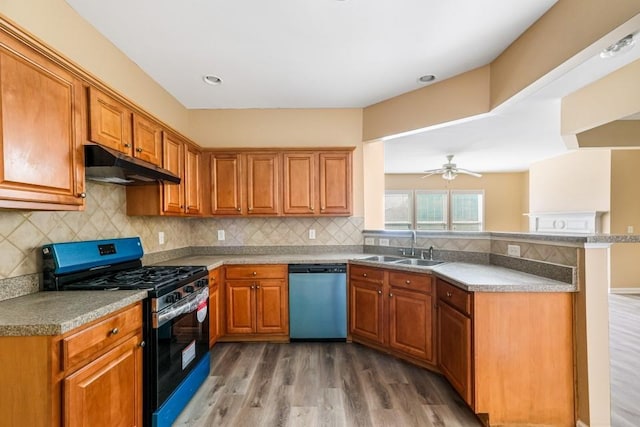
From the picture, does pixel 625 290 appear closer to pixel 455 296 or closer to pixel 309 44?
pixel 455 296

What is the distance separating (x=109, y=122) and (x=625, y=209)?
7.54 meters

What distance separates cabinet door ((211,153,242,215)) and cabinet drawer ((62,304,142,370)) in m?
1.68

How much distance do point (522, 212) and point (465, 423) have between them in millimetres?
7926

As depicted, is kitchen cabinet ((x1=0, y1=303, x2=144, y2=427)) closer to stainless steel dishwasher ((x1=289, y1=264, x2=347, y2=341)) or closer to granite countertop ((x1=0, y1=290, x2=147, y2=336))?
granite countertop ((x1=0, y1=290, x2=147, y2=336))

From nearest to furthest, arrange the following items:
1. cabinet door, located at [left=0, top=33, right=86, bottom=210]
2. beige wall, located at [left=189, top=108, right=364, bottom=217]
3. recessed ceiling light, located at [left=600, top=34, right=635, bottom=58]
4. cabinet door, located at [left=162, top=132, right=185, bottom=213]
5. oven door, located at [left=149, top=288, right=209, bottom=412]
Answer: cabinet door, located at [left=0, top=33, right=86, bottom=210], recessed ceiling light, located at [left=600, top=34, right=635, bottom=58], oven door, located at [left=149, top=288, right=209, bottom=412], cabinet door, located at [left=162, top=132, right=185, bottom=213], beige wall, located at [left=189, top=108, right=364, bottom=217]

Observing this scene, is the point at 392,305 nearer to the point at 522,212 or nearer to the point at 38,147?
the point at 38,147

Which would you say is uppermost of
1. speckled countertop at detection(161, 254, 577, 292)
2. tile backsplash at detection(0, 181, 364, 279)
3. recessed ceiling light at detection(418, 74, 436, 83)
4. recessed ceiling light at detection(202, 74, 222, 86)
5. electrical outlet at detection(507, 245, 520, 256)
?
recessed ceiling light at detection(202, 74, 222, 86)

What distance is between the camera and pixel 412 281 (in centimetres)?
247

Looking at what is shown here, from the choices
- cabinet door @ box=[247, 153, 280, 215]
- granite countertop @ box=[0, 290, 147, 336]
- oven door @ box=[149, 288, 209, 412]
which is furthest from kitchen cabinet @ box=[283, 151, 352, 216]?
granite countertop @ box=[0, 290, 147, 336]

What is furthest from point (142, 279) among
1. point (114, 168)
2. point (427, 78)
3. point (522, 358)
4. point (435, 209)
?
point (435, 209)

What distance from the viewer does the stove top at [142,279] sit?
169 cm

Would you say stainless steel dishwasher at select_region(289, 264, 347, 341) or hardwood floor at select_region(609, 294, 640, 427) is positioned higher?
stainless steel dishwasher at select_region(289, 264, 347, 341)

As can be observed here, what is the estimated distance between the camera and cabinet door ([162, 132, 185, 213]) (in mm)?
2488

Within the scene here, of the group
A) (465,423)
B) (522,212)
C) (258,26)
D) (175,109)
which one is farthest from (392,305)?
(522,212)
